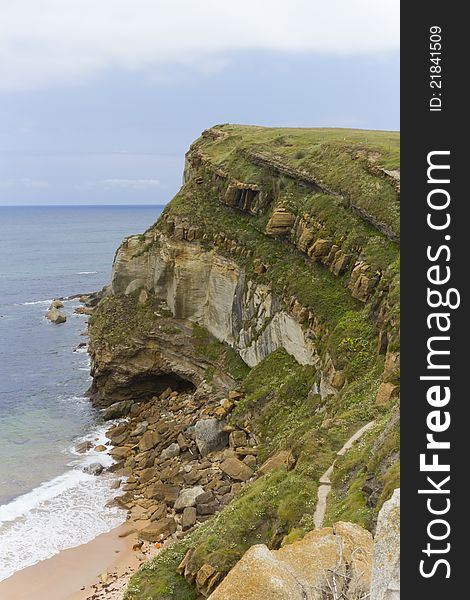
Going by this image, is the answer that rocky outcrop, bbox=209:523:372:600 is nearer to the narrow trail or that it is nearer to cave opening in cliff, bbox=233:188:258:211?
the narrow trail

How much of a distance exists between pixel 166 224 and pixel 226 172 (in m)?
7.58

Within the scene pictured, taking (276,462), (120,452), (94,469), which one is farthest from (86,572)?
(120,452)

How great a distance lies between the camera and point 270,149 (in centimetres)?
5662

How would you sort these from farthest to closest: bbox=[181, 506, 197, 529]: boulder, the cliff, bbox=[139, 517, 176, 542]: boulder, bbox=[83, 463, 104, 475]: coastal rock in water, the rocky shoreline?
1. bbox=[83, 463, 104, 475]: coastal rock in water
2. the rocky shoreline
3. bbox=[139, 517, 176, 542]: boulder
4. bbox=[181, 506, 197, 529]: boulder
5. the cliff

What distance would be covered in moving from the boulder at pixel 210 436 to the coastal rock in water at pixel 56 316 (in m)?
50.8

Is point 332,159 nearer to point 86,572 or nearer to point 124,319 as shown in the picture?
point 124,319

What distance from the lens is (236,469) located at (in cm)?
3462

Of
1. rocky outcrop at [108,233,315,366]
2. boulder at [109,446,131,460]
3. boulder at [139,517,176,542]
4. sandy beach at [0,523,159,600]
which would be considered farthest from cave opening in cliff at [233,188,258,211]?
sandy beach at [0,523,159,600]

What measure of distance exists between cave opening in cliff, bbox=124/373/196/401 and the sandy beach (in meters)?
21.4

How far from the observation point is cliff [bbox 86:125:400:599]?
21.5 metres

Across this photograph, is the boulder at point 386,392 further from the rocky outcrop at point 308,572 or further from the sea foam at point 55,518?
the sea foam at point 55,518

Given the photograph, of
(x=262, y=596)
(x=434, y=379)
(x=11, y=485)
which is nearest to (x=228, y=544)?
(x=262, y=596)

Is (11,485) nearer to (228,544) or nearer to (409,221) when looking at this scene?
(228,544)

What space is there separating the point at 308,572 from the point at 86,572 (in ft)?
70.5
